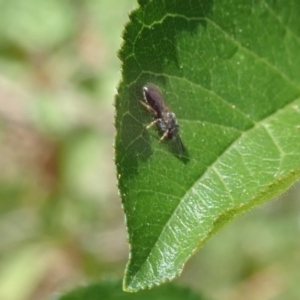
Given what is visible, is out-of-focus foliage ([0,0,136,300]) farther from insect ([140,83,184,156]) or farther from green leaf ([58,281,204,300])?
insect ([140,83,184,156])

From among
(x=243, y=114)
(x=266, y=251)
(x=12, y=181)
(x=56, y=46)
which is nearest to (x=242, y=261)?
(x=266, y=251)

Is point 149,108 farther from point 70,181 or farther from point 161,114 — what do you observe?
point 70,181

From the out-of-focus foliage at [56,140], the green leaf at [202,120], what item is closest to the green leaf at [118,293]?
the green leaf at [202,120]

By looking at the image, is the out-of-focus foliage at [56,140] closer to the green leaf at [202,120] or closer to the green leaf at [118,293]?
the green leaf at [118,293]

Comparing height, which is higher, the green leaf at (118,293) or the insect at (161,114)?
the insect at (161,114)

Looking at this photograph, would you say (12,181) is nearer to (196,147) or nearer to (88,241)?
(88,241)

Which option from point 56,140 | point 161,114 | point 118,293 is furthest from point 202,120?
point 56,140

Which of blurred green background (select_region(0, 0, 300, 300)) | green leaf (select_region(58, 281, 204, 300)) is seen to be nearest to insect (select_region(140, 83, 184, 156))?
green leaf (select_region(58, 281, 204, 300))
